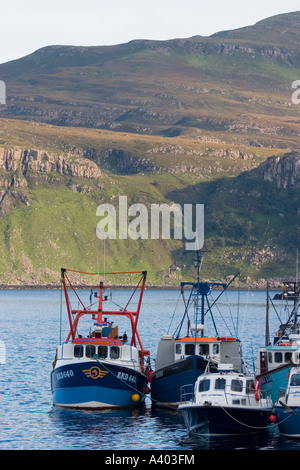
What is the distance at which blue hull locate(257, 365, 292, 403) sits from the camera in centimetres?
8181

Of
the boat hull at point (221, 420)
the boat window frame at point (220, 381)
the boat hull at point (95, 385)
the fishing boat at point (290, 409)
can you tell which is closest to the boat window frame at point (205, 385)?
the boat window frame at point (220, 381)

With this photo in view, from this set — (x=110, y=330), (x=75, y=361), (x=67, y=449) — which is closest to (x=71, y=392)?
(x=75, y=361)

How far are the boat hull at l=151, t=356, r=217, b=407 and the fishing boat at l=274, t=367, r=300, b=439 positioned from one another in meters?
10.5

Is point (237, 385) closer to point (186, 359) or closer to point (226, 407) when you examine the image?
point (226, 407)

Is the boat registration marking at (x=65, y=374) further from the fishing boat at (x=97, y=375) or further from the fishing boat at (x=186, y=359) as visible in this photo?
the fishing boat at (x=186, y=359)

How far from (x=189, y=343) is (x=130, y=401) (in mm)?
7434

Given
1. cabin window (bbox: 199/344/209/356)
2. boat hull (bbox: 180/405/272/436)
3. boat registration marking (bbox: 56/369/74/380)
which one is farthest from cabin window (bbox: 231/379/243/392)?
boat registration marking (bbox: 56/369/74/380)

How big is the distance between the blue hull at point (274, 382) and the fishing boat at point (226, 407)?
2.89 m

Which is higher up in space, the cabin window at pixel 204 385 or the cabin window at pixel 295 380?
the cabin window at pixel 295 380

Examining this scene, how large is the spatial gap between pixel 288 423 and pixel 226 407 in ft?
15.8

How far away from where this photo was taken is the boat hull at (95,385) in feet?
289

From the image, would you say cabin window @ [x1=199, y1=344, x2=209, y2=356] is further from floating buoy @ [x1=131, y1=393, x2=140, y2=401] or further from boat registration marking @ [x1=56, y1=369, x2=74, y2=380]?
boat registration marking @ [x1=56, y1=369, x2=74, y2=380]

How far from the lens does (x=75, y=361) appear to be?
8894 centimetres
